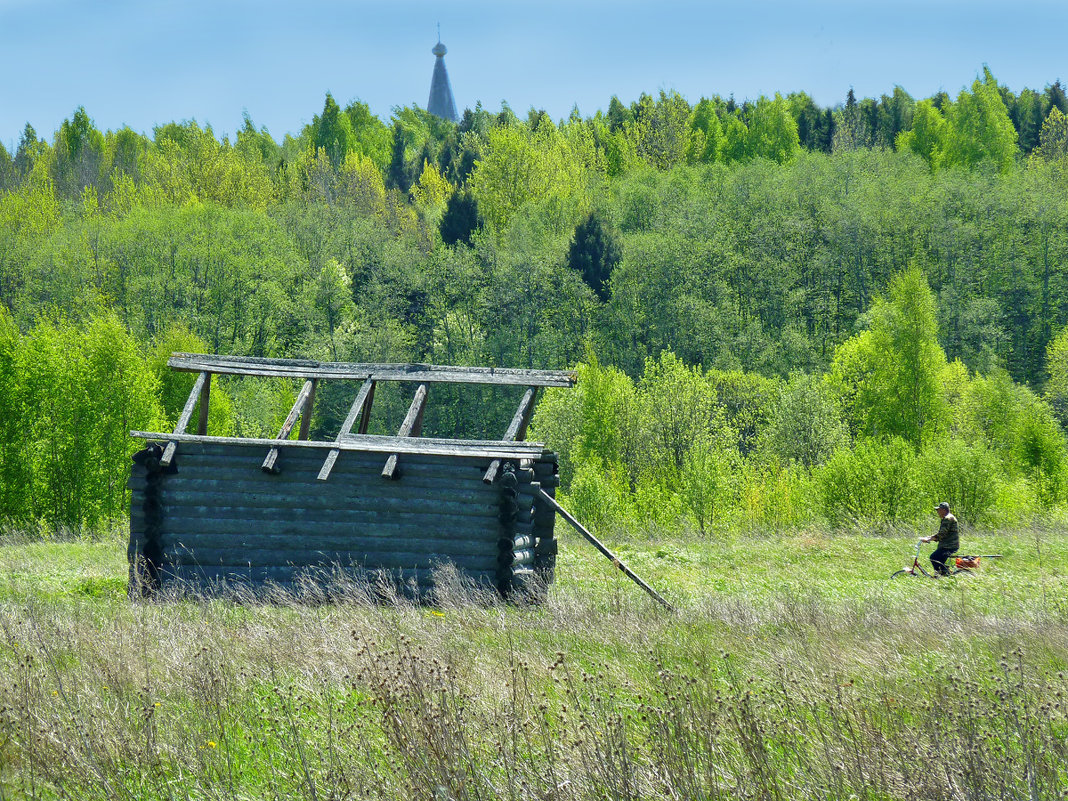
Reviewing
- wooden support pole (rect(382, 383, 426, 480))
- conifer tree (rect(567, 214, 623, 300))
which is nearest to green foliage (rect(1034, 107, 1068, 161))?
conifer tree (rect(567, 214, 623, 300))

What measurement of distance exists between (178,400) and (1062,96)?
89.6m

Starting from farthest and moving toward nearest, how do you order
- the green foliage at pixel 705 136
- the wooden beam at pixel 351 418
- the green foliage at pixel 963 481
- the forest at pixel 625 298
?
the green foliage at pixel 705 136
the forest at pixel 625 298
the green foliage at pixel 963 481
the wooden beam at pixel 351 418

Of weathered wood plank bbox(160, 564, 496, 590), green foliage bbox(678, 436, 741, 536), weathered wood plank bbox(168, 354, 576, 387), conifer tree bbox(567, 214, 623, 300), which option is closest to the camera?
weathered wood plank bbox(160, 564, 496, 590)

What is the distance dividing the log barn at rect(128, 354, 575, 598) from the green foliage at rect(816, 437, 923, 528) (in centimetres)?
1352

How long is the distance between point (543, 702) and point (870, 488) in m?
20.7

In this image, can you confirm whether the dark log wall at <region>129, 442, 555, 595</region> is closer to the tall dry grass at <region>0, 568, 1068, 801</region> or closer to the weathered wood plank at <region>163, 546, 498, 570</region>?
the weathered wood plank at <region>163, 546, 498, 570</region>

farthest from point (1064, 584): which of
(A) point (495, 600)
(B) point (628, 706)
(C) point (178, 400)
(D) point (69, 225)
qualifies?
(D) point (69, 225)

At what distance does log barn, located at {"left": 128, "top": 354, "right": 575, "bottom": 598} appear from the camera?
39.7 ft

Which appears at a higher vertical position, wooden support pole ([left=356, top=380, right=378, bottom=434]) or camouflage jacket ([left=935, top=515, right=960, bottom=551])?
wooden support pole ([left=356, top=380, right=378, bottom=434])

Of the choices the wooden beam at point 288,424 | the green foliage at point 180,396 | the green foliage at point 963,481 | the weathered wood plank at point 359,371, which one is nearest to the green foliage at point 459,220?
the green foliage at point 180,396

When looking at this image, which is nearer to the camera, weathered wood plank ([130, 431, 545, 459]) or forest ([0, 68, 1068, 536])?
weathered wood plank ([130, 431, 545, 459])

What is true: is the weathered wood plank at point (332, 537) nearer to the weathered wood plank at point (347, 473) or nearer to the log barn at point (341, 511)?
the log barn at point (341, 511)

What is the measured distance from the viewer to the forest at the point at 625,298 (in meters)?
29.5

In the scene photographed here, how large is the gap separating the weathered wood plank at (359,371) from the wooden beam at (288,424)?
24 cm
